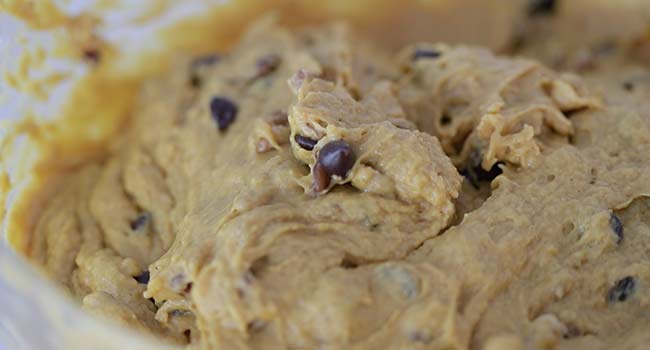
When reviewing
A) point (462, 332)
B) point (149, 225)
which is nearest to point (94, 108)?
point (149, 225)

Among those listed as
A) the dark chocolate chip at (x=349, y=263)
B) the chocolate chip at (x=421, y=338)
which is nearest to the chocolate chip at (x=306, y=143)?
the dark chocolate chip at (x=349, y=263)

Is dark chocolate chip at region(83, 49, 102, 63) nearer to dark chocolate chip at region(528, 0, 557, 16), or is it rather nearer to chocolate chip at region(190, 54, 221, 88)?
chocolate chip at region(190, 54, 221, 88)

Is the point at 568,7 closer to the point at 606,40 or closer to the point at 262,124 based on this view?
the point at 606,40

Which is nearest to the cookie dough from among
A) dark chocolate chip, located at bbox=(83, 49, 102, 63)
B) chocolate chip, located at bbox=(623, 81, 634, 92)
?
chocolate chip, located at bbox=(623, 81, 634, 92)

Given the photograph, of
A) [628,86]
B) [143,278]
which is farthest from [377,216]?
[628,86]

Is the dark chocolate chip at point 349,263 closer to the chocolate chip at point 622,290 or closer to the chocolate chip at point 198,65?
the chocolate chip at point 622,290

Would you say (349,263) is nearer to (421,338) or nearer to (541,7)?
(421,338)
